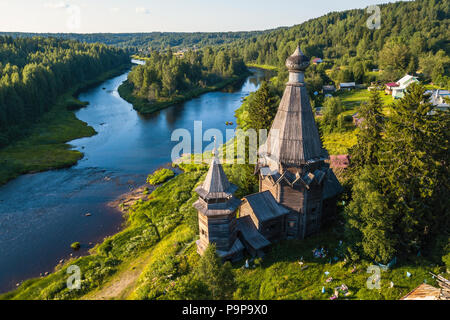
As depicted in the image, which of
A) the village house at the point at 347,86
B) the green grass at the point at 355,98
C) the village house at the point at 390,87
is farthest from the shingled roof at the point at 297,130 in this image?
the village house at the point at 347,86

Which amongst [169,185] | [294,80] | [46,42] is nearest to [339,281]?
[294,80]

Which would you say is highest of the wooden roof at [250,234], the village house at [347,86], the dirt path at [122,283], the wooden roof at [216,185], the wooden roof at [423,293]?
the village house at [347,86]

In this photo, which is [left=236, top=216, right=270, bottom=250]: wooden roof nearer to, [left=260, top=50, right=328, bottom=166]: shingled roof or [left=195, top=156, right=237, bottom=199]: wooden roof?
[left=195, top=156, right=237, bottom=199]: wooden roof

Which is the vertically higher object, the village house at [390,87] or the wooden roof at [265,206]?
the village house at [390,87]

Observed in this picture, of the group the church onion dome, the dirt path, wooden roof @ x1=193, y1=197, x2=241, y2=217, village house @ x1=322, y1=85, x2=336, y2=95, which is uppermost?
the church onion dome

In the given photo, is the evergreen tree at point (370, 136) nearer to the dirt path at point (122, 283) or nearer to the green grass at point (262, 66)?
the dirt path at point (122, 283)

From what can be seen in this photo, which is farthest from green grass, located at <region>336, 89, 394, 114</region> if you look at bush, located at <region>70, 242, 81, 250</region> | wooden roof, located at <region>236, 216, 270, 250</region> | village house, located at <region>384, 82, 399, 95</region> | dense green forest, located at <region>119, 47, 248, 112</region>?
bush, located at <region>70, 242, 81, 250</region>

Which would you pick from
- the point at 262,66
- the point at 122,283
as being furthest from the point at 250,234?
the point at 262,66

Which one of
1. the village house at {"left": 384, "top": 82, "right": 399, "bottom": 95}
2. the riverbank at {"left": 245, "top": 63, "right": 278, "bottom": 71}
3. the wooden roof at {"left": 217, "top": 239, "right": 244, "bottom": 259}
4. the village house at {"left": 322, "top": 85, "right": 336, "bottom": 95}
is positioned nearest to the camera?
the wooden roof at {"left": 217, "top": 239, "right": 244, "bottom": 259}
